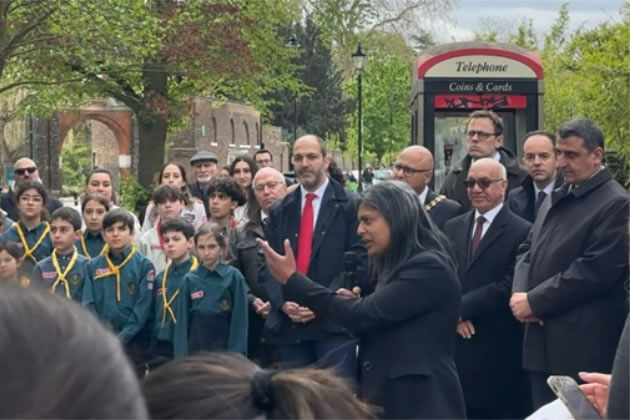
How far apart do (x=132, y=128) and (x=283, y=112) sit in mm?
15199

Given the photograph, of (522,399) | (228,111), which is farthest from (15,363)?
(228,111)

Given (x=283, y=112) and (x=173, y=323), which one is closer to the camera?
(x=173, y=323)

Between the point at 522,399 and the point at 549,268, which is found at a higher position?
the point at 549,268

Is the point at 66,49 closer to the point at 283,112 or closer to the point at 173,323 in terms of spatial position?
the point at 173,323

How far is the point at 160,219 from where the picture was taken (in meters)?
10.2

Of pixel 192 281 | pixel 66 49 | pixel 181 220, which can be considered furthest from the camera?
pixel 66 49

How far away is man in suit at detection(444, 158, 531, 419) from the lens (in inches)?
292

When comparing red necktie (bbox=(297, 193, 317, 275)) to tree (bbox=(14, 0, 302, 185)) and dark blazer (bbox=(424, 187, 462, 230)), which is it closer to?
dark blazer (bbox=(424, 187, 462, 230))

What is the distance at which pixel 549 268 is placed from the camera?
263 inches

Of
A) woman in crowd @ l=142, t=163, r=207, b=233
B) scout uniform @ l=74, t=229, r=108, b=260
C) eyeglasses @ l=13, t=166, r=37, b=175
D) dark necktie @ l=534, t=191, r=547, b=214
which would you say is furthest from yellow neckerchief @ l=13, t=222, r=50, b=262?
dark necktie @ l=534, t=191, r=547, b=214

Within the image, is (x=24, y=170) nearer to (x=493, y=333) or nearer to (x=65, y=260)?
(x=65, y=260)

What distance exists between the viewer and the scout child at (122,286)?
28.6ft

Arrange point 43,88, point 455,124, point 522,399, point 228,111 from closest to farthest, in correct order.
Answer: point 522,399, point 455,124, point 43,88, point 228,111

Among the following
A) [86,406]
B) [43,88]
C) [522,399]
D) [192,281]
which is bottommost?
[522,399]
